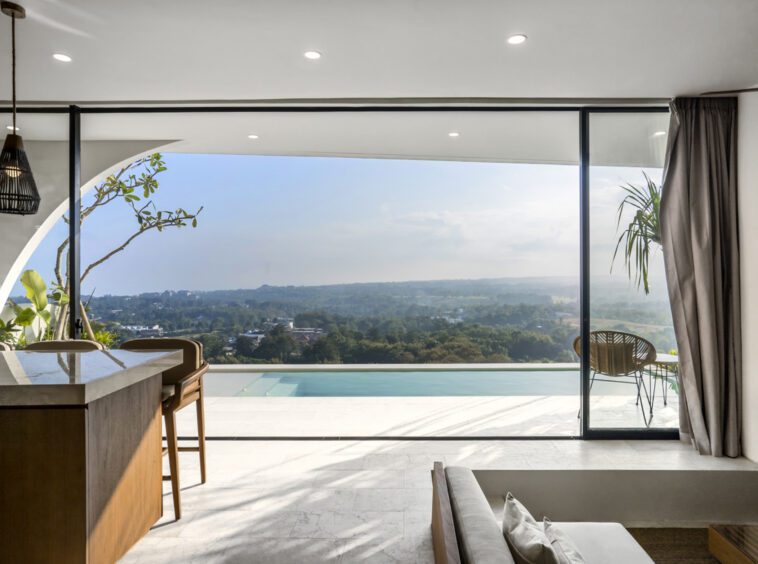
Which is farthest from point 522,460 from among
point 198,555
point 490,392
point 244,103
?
point 490,392

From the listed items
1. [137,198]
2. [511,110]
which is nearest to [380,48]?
[511,110]

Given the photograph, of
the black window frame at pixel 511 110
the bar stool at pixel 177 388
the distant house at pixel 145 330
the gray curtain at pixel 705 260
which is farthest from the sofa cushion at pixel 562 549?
the distant house at pixel 145 330

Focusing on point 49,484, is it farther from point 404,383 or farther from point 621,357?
point 404,383

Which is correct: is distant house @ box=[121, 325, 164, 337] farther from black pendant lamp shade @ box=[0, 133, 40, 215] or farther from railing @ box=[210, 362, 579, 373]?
black pendant lamp shade @ box=[0, 133, 40, 215]

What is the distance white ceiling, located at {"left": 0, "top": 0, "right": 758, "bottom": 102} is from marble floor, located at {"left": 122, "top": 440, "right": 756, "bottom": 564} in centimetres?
255

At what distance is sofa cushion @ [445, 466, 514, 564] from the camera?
4.74ft

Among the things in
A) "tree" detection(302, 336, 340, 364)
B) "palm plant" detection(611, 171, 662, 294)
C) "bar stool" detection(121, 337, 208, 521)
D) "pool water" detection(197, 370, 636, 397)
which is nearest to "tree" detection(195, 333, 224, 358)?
"pool water" detection(197, 370, 636, 397)

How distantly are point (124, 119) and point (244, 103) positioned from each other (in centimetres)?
104

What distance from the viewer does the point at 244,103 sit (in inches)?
161

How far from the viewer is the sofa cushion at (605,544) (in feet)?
6.90

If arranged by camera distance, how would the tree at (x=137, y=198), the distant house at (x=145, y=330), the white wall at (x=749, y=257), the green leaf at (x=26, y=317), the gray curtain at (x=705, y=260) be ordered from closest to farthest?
the white wall at (x=749, y=257)
the gray curtain at (x=705, y=260)
the green leaf at (x=26, y=317)
the tree at (x=137, y=198)
the distant house at (x=145, y=330)

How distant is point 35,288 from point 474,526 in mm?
4168

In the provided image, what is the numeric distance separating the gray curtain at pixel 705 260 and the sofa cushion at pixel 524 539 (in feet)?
8.72

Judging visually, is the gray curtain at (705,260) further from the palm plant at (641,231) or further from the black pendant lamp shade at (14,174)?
the black pendant lamp shade at (14,174)
